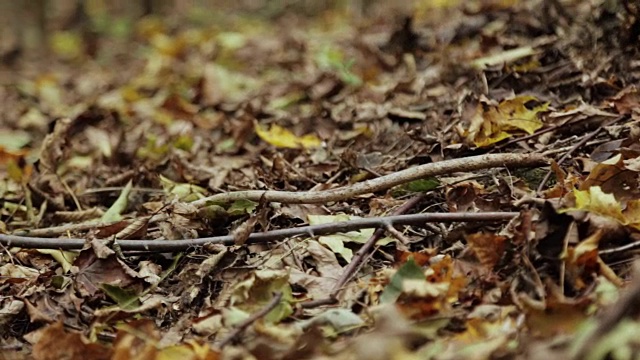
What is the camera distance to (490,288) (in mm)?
1900

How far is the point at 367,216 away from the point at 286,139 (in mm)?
1051

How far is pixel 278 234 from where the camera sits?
2234 mm

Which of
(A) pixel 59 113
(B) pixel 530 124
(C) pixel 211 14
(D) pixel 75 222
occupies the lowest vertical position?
(C) pixel 211 14

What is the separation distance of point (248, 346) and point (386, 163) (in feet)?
4.33

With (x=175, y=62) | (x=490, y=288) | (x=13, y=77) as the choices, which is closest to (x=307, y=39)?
(x=175, y=62)

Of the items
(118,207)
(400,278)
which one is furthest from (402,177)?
(118,207)

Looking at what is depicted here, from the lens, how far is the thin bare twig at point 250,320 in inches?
68.4

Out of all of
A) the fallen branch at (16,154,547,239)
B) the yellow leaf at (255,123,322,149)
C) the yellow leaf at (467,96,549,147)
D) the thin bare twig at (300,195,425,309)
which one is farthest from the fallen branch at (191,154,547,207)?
the yellow leaf at (255,123,322,149)

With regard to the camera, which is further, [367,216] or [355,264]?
[367,216]

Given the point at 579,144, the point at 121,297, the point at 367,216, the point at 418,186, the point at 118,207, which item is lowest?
the point at 118,207

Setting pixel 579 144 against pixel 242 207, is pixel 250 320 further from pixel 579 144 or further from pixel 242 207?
pixel 579 144

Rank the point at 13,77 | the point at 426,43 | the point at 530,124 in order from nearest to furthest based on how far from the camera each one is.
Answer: the point at 530,124 < the point at 426,43 < the point at 13,77

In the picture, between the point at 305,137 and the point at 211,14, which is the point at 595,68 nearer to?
the point at 305,137

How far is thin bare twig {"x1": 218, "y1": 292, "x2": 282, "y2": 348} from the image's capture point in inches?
68.4
